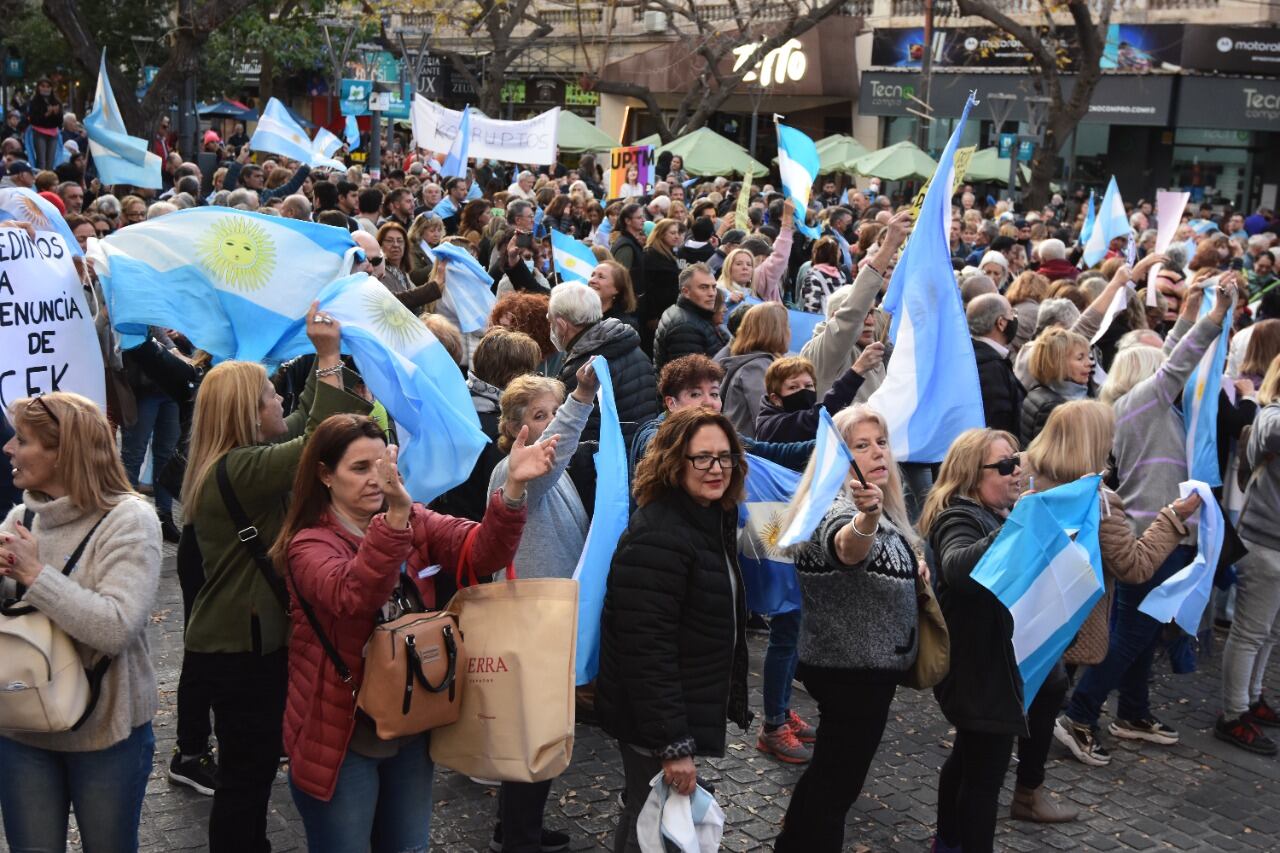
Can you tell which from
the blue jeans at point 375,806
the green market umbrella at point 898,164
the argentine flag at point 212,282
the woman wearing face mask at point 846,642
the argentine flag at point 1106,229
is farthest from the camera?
the green market umbrella at point 898,164

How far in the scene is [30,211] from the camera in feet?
19.4

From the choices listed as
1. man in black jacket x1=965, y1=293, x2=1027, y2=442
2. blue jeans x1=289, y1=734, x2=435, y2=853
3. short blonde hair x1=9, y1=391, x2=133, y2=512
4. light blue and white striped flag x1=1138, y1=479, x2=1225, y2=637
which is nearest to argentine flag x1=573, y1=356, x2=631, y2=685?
blue jeans x1=289, y1=734, x2=435, y2=853

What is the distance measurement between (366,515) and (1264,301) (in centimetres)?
793

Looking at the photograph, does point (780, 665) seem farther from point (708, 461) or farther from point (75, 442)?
point (75, 442)

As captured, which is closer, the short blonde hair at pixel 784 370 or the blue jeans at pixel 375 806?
the blue jeans at pixel 375 806

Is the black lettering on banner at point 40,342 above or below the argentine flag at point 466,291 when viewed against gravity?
above

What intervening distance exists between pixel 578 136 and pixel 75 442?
26.7 metres

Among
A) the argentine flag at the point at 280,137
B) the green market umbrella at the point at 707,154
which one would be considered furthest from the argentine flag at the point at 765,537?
the green market umbrella at the point at 707,154

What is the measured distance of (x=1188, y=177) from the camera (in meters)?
30.3

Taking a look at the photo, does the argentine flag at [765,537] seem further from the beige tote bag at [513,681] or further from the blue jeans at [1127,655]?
the blue jeans at [1127,655]

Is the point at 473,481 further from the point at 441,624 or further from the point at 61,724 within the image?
the point at 61,724

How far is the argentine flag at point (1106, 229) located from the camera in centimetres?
1354

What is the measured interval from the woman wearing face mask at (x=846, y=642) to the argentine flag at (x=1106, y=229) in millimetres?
9865

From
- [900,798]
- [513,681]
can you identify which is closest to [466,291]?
[900,798]
